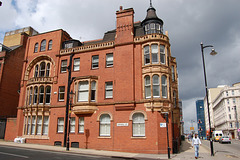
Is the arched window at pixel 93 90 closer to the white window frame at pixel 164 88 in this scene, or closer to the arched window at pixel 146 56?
the arched window at pixel 146 56

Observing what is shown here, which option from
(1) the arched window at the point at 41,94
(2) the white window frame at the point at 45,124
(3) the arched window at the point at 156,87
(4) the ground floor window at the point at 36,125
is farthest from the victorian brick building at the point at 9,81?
(3) the arched window at the point at 156,87

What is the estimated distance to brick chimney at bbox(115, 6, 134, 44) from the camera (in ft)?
74.9

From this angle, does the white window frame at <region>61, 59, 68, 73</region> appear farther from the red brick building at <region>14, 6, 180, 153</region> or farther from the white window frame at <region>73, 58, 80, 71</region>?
the white window frame at <region>73, 58, 80, 71</region>

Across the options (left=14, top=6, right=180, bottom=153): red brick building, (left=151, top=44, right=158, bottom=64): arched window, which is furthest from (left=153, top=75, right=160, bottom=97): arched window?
(left=151, top=44, right=158, bottom=64): arched window

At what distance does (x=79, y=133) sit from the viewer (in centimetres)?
2244

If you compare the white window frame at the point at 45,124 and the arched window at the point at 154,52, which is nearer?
the arched window at the point at 154,52

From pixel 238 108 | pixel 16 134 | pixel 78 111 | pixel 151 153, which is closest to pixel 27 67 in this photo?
pixel 16 134

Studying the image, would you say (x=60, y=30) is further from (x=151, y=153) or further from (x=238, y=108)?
(x=238, y=108)

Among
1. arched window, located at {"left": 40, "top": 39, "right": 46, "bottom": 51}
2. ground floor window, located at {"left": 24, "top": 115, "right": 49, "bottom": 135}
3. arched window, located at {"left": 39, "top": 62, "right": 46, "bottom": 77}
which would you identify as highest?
arched window, located at {"left": 40, "top": 39, "right": 46, "bottom": 51}

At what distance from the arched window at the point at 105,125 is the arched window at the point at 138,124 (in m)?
3.05

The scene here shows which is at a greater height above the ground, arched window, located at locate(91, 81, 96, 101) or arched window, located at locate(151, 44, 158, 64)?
arched window, located at locate(151, 44, 158, 64)

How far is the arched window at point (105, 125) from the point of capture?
21.5 m

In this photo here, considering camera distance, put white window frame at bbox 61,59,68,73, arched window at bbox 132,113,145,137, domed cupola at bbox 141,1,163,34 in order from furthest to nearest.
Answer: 1. white window frame at bbox 61,59,68,73
2. domed cupola at bbox 141,1,163,34
3. arched window at bbox 132,113,145,137

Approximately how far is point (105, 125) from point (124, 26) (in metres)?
12.1
